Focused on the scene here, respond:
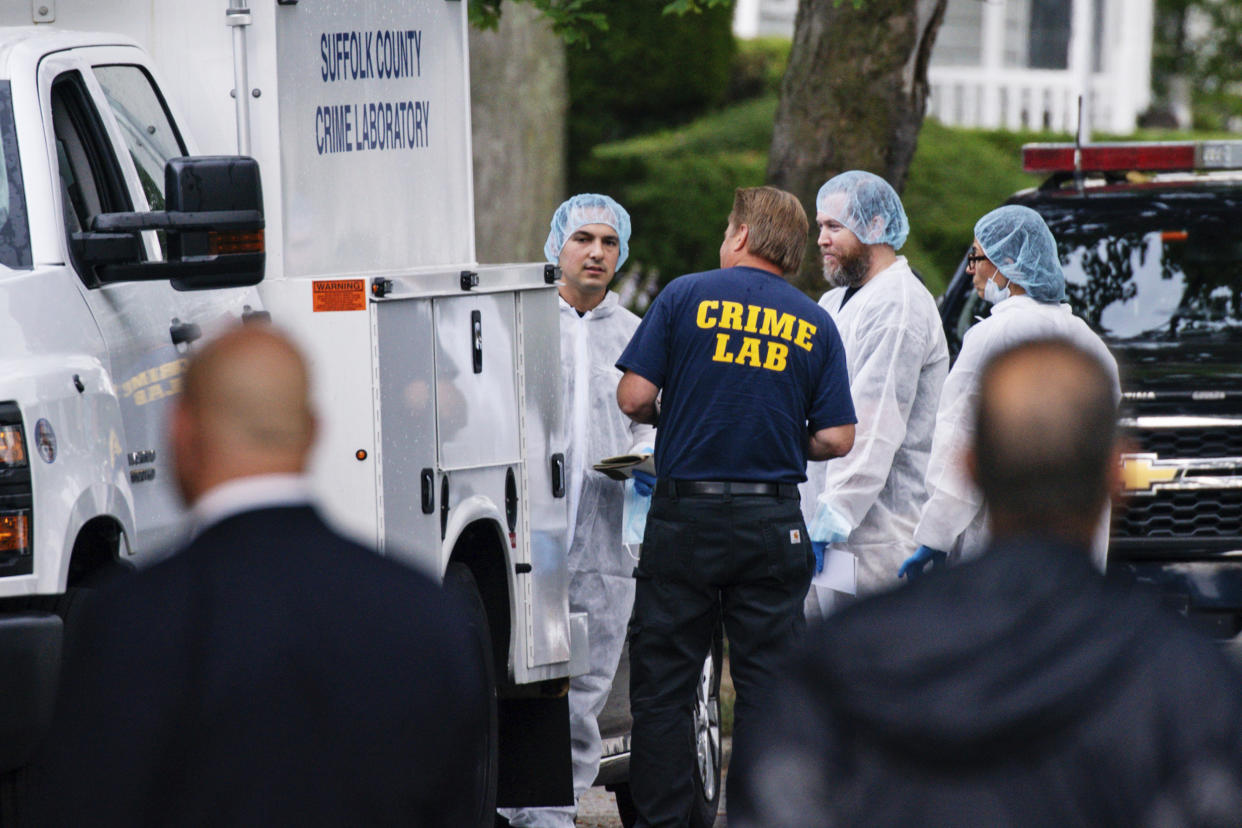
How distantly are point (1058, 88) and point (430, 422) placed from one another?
843 inches

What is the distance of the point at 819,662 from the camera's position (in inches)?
90.9

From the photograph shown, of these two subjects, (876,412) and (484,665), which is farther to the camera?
(876,412)

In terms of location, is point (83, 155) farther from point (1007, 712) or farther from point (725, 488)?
point (1007, 712)

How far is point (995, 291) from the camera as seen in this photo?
682 centimetres

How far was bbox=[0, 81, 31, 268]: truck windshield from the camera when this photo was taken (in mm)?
4918

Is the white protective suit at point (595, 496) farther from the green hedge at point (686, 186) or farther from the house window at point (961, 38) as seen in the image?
the house window at point (961, 38)

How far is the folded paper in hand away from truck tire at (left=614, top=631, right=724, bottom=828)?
25.4 inches

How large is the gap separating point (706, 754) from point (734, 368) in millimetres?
1647

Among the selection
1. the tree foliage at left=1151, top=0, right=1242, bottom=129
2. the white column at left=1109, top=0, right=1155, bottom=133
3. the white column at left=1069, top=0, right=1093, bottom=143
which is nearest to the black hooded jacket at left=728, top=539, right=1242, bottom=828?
the white column at left=1069, top=0, right=1093, bottom=143

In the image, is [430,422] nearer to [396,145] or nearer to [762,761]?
[396,145]

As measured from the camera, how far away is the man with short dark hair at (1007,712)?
2.20 meters

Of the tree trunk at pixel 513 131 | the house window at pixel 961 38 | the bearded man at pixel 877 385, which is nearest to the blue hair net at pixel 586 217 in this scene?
the bearded man at pixel 877 385

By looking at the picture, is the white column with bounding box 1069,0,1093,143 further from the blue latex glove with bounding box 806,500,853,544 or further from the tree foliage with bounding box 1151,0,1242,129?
the tree foliage with bounding box 1151,0,1242,129

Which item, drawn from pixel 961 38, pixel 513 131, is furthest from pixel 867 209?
pixel 961 38
